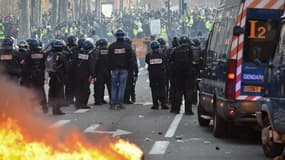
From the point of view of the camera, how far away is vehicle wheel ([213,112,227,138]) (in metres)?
14.7

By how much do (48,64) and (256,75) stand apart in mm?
7537

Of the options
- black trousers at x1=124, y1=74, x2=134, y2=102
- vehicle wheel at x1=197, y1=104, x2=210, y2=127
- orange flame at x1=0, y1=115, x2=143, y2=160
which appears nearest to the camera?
orange flame at x1=0, y1=115, x2=143, y2=160

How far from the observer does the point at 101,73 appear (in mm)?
23703

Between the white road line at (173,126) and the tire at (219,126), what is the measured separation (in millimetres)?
902

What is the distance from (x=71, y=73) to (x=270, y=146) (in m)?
11.1

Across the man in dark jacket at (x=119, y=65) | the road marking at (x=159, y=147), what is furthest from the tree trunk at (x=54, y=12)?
the road marking at (x=159, y=147)

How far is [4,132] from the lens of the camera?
9641 millimetres

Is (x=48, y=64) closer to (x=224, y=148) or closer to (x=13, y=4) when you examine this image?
(x=224, y=148)

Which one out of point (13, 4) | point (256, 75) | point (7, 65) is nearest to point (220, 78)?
point (256, 75)

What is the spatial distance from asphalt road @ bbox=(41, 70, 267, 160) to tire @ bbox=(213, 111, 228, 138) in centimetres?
15

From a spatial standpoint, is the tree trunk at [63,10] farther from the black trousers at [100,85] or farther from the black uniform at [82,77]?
the black uniform at [82,77]

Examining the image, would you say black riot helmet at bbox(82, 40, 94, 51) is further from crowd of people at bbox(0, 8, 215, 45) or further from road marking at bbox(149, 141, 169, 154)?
crowd of people at bbox(0, 8, 215, 45)

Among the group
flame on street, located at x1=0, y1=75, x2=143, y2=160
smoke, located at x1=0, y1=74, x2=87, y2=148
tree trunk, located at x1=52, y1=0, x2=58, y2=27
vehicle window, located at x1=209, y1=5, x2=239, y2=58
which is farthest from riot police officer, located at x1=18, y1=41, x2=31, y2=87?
tree trunk, located at x1=52, y1=0, x2=58, y2=27

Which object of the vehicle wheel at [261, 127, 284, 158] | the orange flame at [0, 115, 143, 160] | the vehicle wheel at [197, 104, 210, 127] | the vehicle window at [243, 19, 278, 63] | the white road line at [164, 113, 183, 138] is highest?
the vehicle window at [243, 19, 278, 63]
